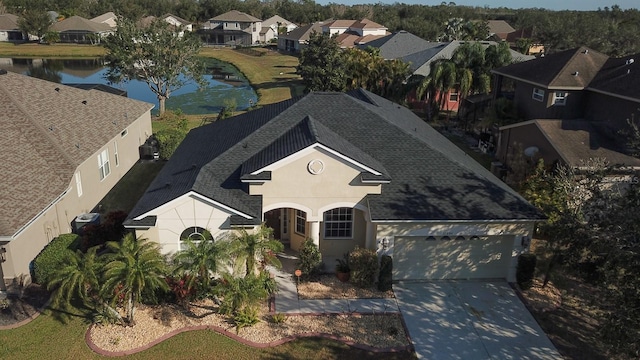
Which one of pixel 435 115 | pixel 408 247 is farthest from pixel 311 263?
pixel 435 115

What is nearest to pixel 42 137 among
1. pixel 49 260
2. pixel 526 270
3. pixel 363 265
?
pixel 49 260

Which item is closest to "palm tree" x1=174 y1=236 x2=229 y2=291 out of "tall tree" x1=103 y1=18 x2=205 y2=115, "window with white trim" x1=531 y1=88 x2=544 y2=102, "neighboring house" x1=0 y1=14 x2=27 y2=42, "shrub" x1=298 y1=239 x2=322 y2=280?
"shrub" x1=298 y1=239 x2=322 y2=280

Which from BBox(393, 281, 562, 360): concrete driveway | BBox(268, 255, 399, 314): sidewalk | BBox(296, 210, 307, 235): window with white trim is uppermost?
BBox(296, 210, 307, 235): window with white trim

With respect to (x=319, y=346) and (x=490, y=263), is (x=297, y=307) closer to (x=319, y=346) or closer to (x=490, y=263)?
(x=319, y=346)

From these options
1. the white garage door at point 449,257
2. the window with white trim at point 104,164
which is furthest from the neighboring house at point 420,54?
the window with white trim at point 104,164

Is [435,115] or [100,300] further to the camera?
[435,115]

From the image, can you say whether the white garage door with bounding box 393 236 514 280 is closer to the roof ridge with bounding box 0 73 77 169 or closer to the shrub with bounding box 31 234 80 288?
the shrub with bounding box 31 234 80 288
